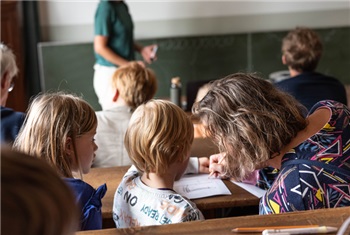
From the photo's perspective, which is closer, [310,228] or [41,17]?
[310,228]

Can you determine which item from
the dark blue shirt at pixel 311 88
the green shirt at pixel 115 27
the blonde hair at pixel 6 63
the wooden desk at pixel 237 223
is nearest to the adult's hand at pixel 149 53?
the green shirt at pixel 115 27

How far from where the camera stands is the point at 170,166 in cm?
188

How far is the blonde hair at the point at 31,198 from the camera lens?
0.73 metres

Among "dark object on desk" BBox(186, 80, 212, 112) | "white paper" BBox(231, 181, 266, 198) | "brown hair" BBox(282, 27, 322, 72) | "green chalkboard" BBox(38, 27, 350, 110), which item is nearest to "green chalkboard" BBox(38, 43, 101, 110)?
"green chalkboard" BBox(38, 27, 350, 110)

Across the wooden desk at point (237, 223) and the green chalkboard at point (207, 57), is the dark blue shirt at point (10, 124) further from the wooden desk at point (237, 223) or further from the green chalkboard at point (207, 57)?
the green chalkboard at point (207, 57)

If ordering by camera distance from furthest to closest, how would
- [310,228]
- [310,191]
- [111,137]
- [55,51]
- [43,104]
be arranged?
[55,51]
[111,137]
[43,104]
[310,191]
[310,228]

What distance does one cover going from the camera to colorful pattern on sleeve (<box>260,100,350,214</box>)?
1.64 meters

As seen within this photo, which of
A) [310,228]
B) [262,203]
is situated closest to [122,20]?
[262,203]

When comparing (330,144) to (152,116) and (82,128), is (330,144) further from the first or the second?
(82,128)

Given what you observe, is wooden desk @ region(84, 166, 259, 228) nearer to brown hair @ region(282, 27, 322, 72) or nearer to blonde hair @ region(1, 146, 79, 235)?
blonde hair @ region(1, 146, 79, 235)

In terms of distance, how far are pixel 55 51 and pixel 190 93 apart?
1.81 metres

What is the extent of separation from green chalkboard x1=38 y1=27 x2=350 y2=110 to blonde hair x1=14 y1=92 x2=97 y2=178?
3.12 metres

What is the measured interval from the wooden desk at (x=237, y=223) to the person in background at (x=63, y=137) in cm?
37

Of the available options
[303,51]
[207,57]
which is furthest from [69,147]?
[207,57]
